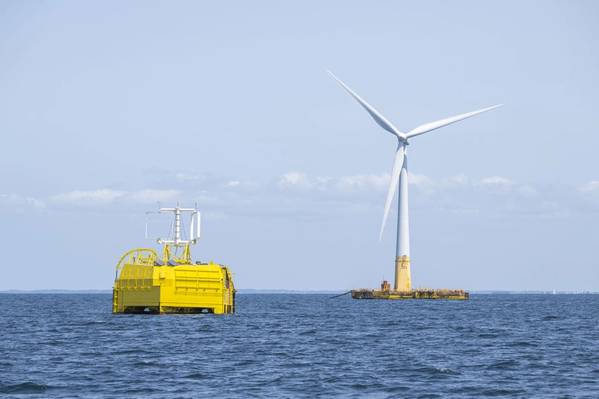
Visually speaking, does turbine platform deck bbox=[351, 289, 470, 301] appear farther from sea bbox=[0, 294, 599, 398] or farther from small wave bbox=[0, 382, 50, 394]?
small wave bbox=[0, 382, 50, 394]

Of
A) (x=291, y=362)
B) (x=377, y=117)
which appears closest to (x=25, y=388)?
(x=291, y=362)

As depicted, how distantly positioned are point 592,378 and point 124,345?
29060mm

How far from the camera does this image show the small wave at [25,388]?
39875mm

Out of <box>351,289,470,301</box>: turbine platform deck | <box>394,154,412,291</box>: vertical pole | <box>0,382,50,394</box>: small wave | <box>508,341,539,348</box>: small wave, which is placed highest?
<box>394,154,412,291</box>: vertical pole

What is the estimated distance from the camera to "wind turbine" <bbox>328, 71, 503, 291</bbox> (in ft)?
527

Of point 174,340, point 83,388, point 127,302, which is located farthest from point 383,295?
point 83,388

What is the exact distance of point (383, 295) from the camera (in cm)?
18738

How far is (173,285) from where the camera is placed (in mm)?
89812

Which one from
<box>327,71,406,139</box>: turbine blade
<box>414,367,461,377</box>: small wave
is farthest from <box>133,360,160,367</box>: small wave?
<box>327,71,406,139</box>: turbine blade

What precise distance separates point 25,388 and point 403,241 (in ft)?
471

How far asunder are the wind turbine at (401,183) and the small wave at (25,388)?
11780 centimetres

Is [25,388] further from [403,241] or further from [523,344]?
[403,241]

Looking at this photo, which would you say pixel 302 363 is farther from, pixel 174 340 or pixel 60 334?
pixel 60 334

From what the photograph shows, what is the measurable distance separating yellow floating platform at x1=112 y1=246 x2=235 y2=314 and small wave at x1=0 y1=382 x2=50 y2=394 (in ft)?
157
